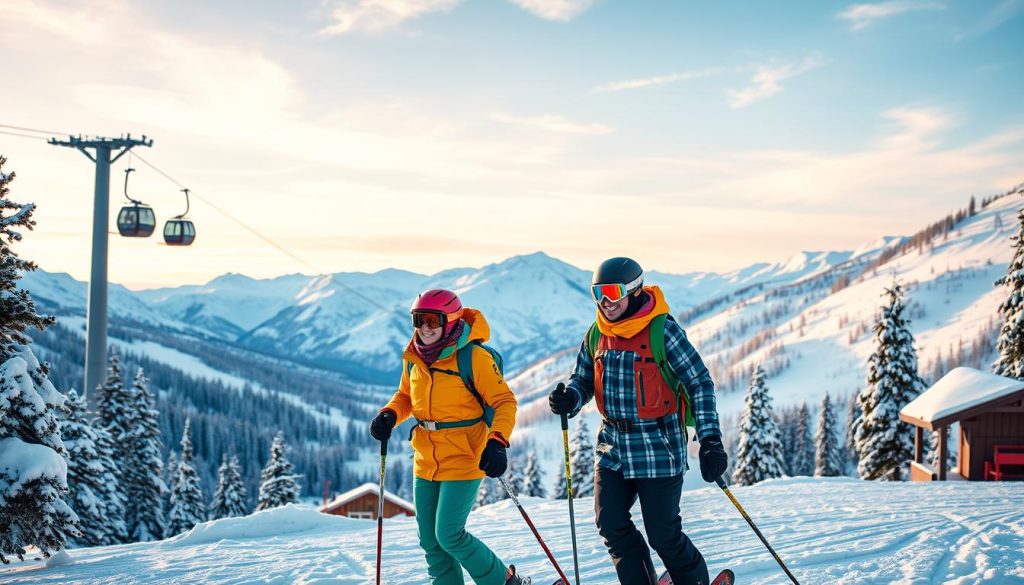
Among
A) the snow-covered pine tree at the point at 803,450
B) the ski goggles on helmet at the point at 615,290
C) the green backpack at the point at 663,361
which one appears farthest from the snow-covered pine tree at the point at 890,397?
the snow-covered pine tree at the point at 803,450

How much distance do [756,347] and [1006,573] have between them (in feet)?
662

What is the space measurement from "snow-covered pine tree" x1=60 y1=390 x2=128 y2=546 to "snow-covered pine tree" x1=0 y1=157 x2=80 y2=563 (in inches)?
431

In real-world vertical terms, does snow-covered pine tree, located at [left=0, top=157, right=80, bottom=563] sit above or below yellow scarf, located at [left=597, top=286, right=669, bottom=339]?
below

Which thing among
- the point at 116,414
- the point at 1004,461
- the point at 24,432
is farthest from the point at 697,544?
the point at 116,414

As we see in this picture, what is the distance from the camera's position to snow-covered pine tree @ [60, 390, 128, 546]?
19531 millimetres

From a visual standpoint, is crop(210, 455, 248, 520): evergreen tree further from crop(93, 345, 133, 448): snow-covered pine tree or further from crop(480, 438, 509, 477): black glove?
crop(480, 438, 509, 477): black glove

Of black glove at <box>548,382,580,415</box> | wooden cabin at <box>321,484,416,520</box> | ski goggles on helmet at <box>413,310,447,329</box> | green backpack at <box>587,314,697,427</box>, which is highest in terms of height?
ski goggles on helmet at <box>413,310,447,329</box>

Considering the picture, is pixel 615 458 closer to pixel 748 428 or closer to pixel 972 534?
pixel 972 534

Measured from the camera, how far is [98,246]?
82.1 feet

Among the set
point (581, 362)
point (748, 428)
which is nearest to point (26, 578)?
point (581, 362)

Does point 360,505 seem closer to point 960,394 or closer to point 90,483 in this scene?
point 90,483

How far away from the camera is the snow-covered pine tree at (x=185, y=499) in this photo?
100 feet

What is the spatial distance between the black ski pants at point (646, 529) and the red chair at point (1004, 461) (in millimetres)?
15853

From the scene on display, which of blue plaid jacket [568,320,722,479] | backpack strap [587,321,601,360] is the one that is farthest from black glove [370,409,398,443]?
backpack strap [587,321,601,360]
